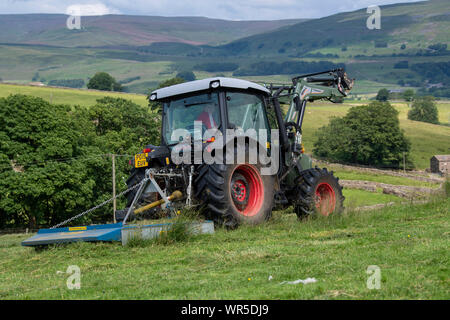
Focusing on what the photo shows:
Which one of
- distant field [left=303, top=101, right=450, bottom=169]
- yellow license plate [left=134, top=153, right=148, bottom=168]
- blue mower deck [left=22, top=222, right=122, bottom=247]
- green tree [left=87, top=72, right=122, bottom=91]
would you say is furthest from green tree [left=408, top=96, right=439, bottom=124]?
blue mower deck [left=22, top=222, right=122, bottom=247]

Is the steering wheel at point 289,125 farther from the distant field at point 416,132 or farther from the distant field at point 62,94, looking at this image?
the distant field at point 62,94

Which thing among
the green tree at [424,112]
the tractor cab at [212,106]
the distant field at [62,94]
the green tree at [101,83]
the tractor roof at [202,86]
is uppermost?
the green tree at [101,83]

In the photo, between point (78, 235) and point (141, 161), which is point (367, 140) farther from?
point (78, 235)

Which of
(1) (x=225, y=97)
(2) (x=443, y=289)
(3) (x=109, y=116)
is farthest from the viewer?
(3) (x=109, y=116)

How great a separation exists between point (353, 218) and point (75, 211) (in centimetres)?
2727

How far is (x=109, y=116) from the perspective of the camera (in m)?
49.4

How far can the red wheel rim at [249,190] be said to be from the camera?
10375 mm

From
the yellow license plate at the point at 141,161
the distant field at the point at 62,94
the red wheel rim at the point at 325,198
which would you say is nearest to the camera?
the yellow license plate at the point at 141,161

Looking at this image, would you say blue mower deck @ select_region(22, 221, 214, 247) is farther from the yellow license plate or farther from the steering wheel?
the steering wheel

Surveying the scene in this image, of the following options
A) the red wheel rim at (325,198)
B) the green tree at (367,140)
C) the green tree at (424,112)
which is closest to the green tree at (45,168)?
the red wheel rim at (325,198)

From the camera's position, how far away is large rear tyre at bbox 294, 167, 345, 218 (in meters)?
11.7

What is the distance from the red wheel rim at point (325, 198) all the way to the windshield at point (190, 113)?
3297mm

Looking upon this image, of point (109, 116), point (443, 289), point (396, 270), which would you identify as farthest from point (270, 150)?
point (109, 116)
